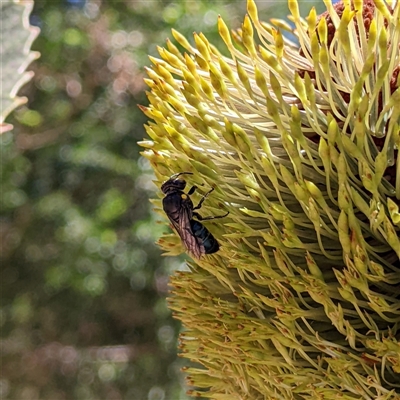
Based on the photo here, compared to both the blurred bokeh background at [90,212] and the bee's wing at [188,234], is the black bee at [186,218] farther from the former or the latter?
the blurred bokeh background at [90,212]

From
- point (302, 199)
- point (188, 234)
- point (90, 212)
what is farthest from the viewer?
point (90, 212)

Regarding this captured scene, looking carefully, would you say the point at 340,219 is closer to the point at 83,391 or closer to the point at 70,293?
the point at 70,293

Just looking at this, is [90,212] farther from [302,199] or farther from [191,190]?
[302,199]

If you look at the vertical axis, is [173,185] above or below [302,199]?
above

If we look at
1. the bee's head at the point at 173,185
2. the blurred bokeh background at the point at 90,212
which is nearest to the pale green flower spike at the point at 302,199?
the bee's head at the point at 173,185

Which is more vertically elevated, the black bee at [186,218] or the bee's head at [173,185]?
the bee's head at [173,185]

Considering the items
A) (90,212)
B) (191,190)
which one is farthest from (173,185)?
(90,212)
